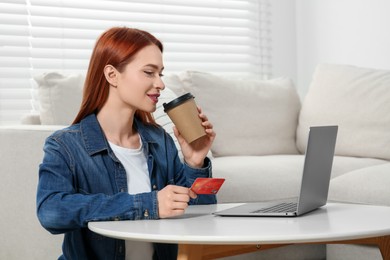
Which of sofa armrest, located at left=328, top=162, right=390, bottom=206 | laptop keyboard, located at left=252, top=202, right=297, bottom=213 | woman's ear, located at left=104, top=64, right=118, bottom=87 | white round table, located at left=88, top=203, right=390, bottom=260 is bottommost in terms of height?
sofa armrest, located at left=328, top=162, right=390, bottom=206

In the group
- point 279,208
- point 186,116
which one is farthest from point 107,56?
point 279,208

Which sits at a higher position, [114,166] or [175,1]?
[175,1]

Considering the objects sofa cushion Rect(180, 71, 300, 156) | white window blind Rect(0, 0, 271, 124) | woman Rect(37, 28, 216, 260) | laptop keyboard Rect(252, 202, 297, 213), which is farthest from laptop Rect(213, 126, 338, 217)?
white window blind Rect(0, 0, 271, 124)

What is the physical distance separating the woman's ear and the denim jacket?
97 millimetres

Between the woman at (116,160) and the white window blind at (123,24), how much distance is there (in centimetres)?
175

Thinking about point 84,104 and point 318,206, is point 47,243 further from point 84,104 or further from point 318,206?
point 318,206

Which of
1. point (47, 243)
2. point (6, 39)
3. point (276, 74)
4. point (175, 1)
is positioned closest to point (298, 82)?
point (276, 74)

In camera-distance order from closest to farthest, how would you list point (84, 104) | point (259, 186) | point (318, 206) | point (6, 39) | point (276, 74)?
point (318, 206) < point (84, 104) < point (259, 186) < point (6, 39) < point (276, 74)

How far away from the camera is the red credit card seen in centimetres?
139

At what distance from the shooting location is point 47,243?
233 cm

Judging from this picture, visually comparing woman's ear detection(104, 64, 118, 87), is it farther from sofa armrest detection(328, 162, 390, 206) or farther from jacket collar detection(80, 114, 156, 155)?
sofa armrest detection(328, 162, 390, 206)

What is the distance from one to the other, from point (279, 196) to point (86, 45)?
157 centimetres

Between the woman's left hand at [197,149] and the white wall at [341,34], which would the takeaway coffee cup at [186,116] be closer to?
the woman's left hand at [197,149]

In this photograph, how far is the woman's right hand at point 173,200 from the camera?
142 centimetres
